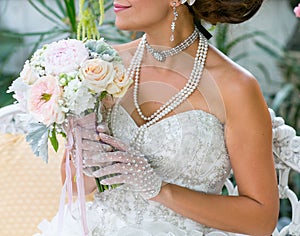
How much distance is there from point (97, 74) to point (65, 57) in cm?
10

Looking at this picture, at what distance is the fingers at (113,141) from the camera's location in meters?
1.83

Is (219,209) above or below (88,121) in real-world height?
below

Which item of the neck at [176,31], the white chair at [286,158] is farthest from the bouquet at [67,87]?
the white chair at [286,158]

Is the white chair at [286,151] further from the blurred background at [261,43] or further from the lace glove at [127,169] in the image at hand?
the blurred background at [261,43]

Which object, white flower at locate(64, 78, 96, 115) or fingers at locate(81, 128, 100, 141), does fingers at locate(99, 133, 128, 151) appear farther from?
white flower at locate(64, 78, 96, 115)

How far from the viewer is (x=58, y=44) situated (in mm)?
1771

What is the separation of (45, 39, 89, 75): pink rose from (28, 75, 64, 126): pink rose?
36 millimetres

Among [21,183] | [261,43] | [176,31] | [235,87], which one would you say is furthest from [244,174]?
[261,43]

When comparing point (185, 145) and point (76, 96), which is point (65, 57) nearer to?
point (76, 96)


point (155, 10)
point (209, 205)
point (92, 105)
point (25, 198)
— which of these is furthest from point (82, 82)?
point (25, 198)

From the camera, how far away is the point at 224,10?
6.59 feet

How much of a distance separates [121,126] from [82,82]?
1.25 ft

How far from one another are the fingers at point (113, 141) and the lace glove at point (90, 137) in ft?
0.03

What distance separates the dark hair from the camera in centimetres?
198
